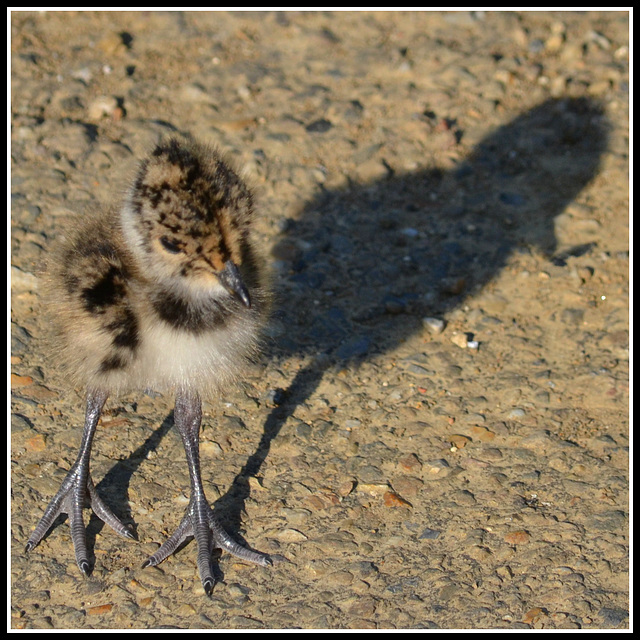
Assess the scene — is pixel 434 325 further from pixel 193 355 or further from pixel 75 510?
pixel 75 510

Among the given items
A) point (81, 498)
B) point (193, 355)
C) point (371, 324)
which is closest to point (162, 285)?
point (193, 355)

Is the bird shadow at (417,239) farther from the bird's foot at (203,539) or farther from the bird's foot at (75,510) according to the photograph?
the bird's foot at (75,510)

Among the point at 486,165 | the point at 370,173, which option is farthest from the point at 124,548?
the point at 486,165

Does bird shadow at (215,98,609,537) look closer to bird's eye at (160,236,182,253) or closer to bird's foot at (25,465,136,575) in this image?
bird's foot at (25,465,136,575)

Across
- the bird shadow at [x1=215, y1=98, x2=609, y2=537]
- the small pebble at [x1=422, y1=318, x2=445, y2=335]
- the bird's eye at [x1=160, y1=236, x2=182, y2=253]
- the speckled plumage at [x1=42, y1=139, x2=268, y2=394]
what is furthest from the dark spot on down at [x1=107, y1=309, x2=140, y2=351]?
the small pebble at [x1=422, y1=318, x2=445, y2=335]

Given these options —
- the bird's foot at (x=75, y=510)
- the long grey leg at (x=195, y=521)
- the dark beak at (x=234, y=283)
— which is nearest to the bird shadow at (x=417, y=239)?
the long grey leg at (x=195, y=521)

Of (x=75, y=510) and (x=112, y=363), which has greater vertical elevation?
(x=112, y=363)
